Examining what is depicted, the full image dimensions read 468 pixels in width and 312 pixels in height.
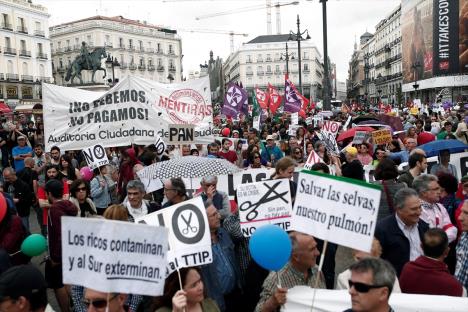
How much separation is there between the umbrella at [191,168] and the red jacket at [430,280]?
2972 mm

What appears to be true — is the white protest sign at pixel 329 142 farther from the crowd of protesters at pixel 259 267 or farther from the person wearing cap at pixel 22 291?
the person wearing cap at pixel 22 291

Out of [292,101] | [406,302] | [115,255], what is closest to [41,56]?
[292,101]

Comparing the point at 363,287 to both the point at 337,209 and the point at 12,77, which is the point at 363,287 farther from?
the point at 12,77

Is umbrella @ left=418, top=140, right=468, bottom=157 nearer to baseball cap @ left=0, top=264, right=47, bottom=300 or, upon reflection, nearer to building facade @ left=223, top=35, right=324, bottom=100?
baseball cap @ left=0, top=264, right=47, bottom=300

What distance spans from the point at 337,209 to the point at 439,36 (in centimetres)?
5775

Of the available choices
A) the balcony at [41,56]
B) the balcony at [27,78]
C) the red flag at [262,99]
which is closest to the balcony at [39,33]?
the balcony at [41,56]

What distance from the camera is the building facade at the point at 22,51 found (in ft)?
188

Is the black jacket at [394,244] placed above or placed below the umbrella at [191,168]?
below

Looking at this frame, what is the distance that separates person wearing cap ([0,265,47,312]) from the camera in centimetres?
296

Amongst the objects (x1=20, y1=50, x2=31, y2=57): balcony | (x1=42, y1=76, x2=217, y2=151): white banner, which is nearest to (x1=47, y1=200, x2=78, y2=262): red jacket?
(x1=42, y1=76, x2=217, y2=151): white banner

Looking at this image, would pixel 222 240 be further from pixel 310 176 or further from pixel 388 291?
pixel 388 291

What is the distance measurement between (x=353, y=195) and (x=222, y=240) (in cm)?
145

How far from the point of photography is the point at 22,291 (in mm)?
2973

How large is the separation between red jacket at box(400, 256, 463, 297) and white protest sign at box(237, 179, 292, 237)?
53.5 inches
